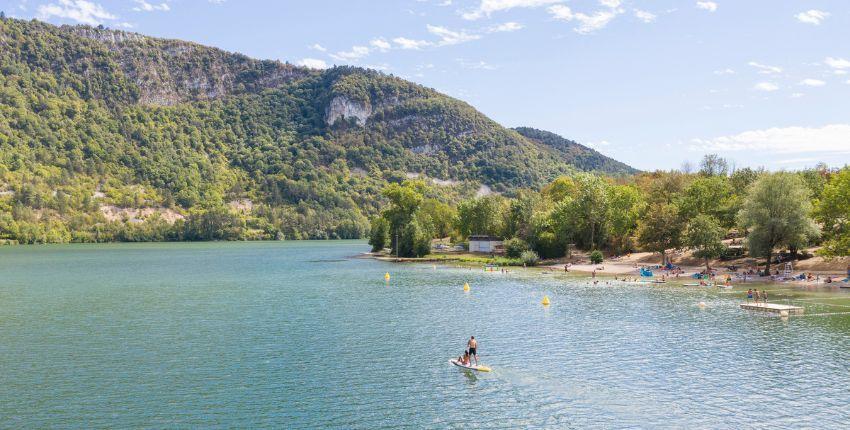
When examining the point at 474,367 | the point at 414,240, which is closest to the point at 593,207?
the point at 414,240

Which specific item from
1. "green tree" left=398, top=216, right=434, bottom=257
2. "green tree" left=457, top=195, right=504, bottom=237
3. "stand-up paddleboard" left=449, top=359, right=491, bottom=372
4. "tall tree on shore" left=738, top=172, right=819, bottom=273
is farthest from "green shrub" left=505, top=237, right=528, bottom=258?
"stand-up paddleboard" left=449, top=359, right=491, bottom=372

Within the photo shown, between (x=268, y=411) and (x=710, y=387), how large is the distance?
88.0 ft

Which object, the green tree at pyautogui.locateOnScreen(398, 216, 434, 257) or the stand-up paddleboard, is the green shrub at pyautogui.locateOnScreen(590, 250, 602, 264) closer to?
the green tree at pyautogui.locateOnScreen(398, 216, 434, 257)

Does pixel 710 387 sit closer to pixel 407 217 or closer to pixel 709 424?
pixel 709 424

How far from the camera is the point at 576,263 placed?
13188cm

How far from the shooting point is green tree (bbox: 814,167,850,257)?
279 ft

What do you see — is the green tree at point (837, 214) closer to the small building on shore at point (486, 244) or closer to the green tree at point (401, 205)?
the small building on shore at point (486, 244)

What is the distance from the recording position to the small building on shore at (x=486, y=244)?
16275 cm

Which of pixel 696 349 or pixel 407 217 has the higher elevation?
pixel 407 217

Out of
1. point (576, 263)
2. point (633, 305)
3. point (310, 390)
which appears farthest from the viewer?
point (576, 263)

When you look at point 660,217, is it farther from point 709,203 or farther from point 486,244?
point 486,244

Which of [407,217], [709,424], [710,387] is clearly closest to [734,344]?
[710,387]

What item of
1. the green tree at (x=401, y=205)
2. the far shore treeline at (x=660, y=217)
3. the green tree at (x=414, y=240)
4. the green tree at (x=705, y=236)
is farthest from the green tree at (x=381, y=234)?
the green tree at (x=705, y=236)

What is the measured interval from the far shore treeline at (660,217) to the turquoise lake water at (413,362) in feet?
71.4
